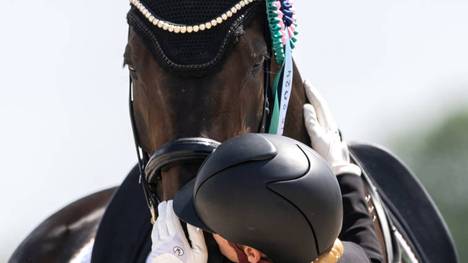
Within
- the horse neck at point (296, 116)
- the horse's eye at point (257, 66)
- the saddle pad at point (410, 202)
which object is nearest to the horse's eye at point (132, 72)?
the horse's eye at point (257, 66)

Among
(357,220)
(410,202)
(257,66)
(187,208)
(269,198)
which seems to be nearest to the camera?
(269,198)

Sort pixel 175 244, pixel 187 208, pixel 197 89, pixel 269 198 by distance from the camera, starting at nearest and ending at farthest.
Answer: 1. pixel 269 198
2. pixel 187 208
3. pixel 175 244
4. pixel 197 89

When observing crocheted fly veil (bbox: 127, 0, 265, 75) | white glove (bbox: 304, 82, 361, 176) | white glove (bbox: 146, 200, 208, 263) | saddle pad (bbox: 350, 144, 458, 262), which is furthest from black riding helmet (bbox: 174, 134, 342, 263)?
saddle pad (bbox: 350, 144, 458, 262)

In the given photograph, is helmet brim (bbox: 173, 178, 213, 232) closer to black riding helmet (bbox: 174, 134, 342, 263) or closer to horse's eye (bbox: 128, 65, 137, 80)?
black riding helmet (bbox: 174, 134, 342, 263)

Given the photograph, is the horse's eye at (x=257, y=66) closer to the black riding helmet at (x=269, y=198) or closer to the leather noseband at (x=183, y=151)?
the leather noseband at (x=183, y=151)

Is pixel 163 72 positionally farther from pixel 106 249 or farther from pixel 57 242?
pixel 57 242

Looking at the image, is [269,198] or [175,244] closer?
[269,198]

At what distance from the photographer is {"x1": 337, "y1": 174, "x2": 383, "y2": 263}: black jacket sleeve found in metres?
7.35

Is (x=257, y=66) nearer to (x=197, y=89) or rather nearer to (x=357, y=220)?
(x=197, y=89)

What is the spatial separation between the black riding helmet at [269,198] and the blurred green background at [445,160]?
16.8 metres

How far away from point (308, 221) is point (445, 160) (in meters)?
24.3

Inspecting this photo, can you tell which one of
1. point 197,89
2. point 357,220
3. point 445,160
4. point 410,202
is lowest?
point 445,160

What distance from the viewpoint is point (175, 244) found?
6.75 meters

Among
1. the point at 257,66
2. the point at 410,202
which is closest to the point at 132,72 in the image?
the point at 257,66
